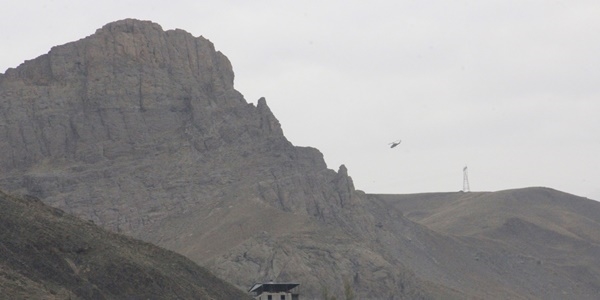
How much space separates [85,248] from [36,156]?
304 ft

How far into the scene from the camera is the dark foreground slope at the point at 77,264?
320ft

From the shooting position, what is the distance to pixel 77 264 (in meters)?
103

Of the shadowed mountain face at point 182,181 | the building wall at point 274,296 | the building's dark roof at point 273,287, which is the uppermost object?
the shadowed mountain face at point 182,181

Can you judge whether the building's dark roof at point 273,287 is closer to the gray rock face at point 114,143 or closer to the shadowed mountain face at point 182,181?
the shadowed mountain face at point 182,181

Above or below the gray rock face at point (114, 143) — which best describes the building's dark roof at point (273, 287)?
below

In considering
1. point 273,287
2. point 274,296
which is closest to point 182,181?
point 273,287

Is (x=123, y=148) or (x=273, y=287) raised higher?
(x=123, y=148)

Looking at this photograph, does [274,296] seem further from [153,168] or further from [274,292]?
[153,168]

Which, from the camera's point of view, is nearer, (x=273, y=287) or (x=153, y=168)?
(x=273, y=287)

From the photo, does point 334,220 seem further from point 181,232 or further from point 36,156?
point 36,156

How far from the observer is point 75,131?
197750mm

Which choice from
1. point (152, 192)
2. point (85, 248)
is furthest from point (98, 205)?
point (85, 248)

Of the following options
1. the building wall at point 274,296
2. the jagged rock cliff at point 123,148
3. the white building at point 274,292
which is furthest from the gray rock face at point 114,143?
the building wall at point 274,296

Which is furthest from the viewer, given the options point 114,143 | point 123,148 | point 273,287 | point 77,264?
point 114,143
